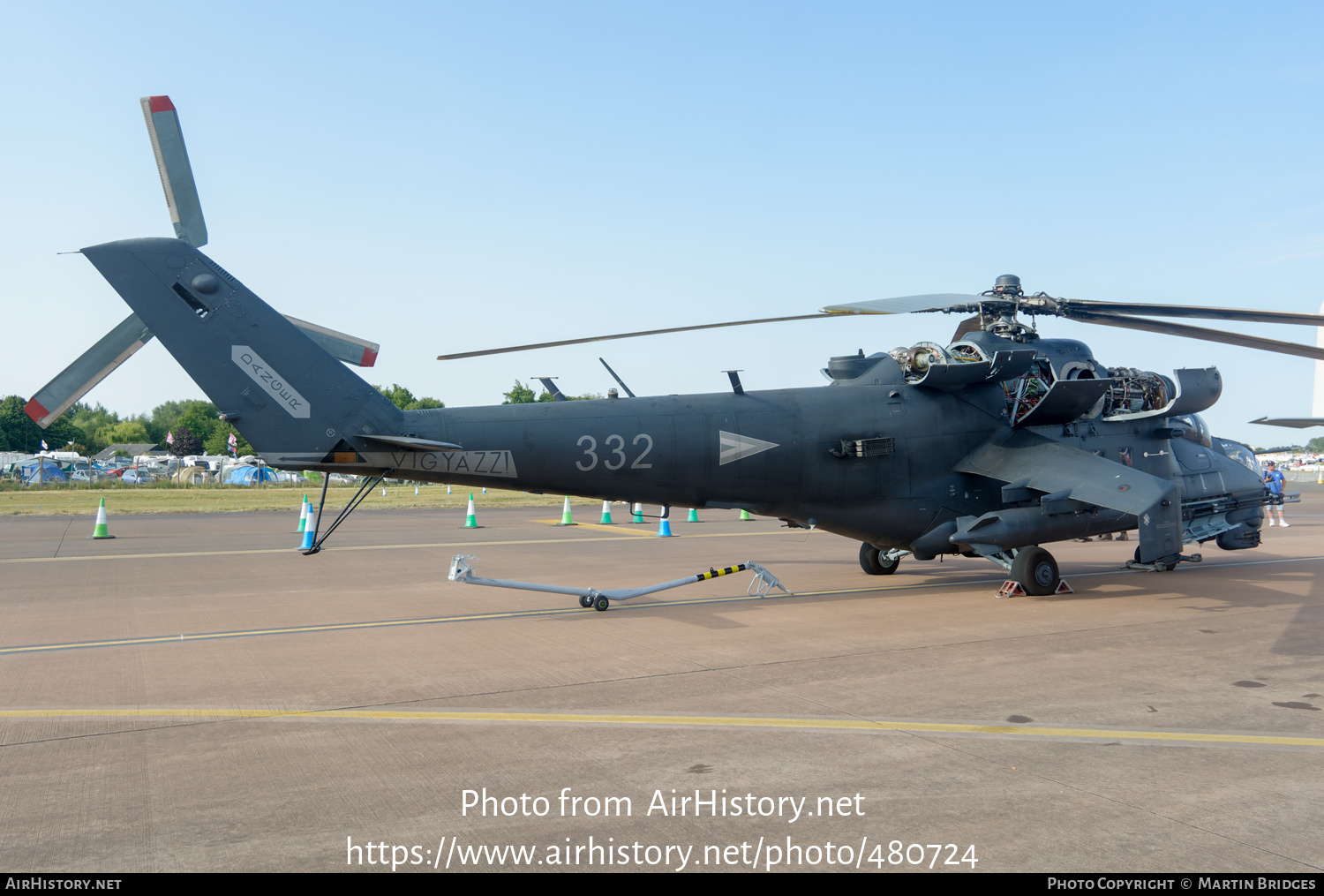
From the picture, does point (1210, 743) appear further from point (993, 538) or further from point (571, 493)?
point (571, 493)

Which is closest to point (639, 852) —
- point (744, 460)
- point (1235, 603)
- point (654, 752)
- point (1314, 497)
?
point (654, 752)

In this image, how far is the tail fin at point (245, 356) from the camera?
32.6ft

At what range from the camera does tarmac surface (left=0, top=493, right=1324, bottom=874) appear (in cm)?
465

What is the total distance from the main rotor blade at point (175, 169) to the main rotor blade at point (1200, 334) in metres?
11.5

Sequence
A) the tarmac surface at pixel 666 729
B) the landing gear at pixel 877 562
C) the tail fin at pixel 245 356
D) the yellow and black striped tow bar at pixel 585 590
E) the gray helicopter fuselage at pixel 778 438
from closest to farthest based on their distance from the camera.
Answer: the tarmac surface at pixel 666 729
the tail fin at pixel 245 356
the gray helicopter fuselage at pixel 778 438
the yellow and black striped tow bar at pixel 585 590
the landing gear at pixel 877 562

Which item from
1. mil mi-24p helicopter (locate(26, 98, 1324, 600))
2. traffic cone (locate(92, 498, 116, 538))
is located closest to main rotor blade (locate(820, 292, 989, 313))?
mil mi-24p helicopter (locate(26, 98, 1324, 600))

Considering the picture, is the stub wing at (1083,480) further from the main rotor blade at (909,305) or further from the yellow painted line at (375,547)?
the yellow painted line at (375,547)

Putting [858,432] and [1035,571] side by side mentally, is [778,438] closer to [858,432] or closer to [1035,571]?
[858,432]

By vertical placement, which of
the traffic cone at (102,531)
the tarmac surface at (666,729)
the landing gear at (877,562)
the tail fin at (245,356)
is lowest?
the traffic cone at (102,531)

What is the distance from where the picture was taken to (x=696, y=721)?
6.90 m

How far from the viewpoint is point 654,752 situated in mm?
6102

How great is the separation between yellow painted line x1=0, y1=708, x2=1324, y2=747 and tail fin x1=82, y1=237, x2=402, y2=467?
3.71 meters

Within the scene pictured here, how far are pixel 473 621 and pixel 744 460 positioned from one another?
164 inches

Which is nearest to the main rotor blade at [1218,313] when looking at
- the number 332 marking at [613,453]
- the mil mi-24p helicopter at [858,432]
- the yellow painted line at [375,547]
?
the mil mi-24p helicopter at [858,432]
